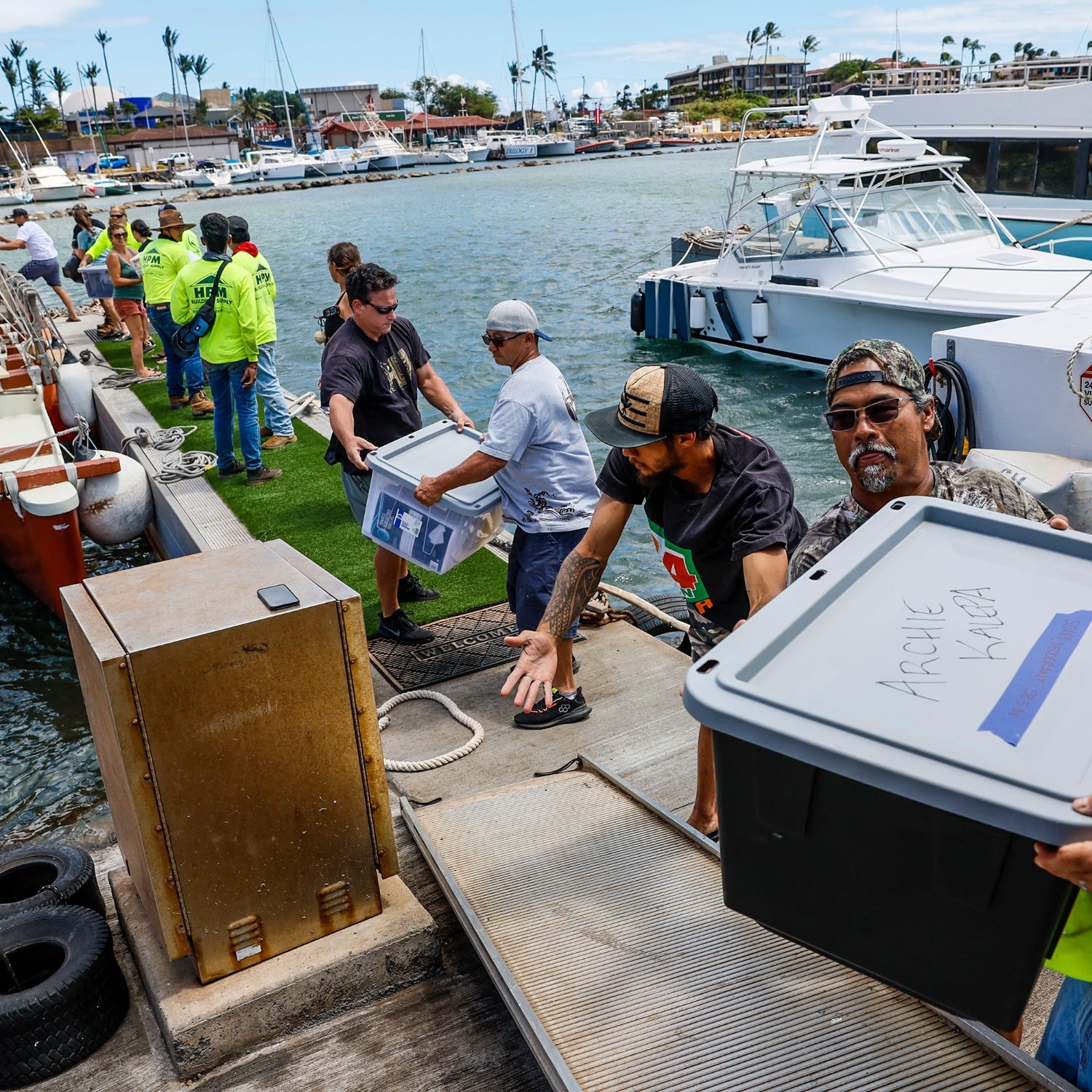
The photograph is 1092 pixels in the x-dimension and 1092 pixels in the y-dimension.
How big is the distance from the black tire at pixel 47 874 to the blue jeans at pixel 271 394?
5.75 meters

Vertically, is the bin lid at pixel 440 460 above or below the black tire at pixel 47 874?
above

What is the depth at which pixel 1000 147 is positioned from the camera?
17.8m

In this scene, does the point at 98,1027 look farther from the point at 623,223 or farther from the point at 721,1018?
the point at 623,223

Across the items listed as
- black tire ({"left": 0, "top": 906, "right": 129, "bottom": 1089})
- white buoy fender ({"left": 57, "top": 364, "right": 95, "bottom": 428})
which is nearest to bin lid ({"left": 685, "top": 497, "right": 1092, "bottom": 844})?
black tire ({"left": 0, "top": 906, "right": 129, "bottom": 1089})

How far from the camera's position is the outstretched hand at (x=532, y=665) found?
305cm

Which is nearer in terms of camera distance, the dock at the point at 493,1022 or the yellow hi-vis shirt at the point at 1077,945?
the yellow hi-vis shirt at the point at 1077,945

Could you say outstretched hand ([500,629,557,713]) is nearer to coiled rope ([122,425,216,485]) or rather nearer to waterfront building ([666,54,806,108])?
coiled rope ([122,425,216,485])

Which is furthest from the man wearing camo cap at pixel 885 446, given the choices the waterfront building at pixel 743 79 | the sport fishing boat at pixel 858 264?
the waterfront building at pixel 743 79

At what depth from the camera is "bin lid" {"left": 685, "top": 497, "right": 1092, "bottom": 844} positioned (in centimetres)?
143

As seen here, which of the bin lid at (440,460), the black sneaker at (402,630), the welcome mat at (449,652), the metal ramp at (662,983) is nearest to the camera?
the metal ramp at (662,983)

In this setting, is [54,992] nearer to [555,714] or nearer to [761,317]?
[555,714]

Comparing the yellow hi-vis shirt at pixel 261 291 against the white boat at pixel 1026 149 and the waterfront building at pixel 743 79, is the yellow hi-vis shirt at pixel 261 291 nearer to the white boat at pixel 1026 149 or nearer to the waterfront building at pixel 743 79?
the white boat at pixel 1026 149

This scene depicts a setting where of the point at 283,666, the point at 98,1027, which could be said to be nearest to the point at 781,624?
the point at 283,666

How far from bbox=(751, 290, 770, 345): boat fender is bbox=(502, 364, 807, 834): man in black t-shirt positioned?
1198cm
